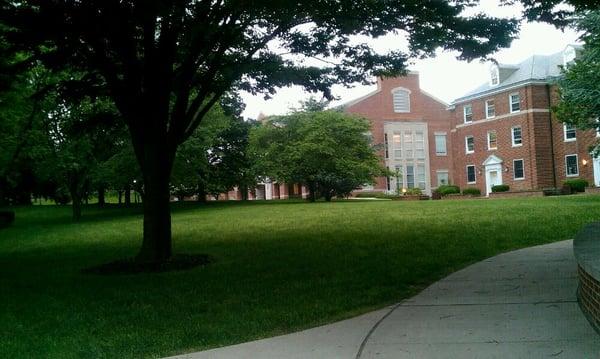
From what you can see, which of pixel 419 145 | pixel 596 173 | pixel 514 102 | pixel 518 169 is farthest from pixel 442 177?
pixel 596 173

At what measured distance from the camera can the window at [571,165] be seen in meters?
39.9

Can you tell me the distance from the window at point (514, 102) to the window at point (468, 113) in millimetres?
4459

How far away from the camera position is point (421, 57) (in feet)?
42.6

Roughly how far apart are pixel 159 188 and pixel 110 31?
335cm

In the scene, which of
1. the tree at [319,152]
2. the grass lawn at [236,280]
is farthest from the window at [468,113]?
the grass lawn at [236,280]

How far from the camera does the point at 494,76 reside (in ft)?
149

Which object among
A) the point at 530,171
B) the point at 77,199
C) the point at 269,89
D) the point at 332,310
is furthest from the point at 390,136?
the point at 332,310

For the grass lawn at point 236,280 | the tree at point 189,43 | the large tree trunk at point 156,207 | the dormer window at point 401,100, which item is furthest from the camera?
the dormer window at point 401,100

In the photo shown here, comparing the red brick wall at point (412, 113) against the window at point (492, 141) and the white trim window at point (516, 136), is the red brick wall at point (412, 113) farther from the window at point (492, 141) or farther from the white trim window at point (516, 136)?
the white trim window at point (516, 136)

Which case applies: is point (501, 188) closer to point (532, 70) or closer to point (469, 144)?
point (469, 144)

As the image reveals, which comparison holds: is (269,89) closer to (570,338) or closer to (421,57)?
(421,57)

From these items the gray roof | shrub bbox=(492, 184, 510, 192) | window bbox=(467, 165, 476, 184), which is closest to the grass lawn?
shrub bbox=(492, 184, 510, 192)

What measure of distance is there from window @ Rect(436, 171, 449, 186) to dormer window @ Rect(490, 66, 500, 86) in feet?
45.3

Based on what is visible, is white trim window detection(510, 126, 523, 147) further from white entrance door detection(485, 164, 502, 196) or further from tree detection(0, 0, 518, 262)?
tree detection(0, 0, 518, 262)
